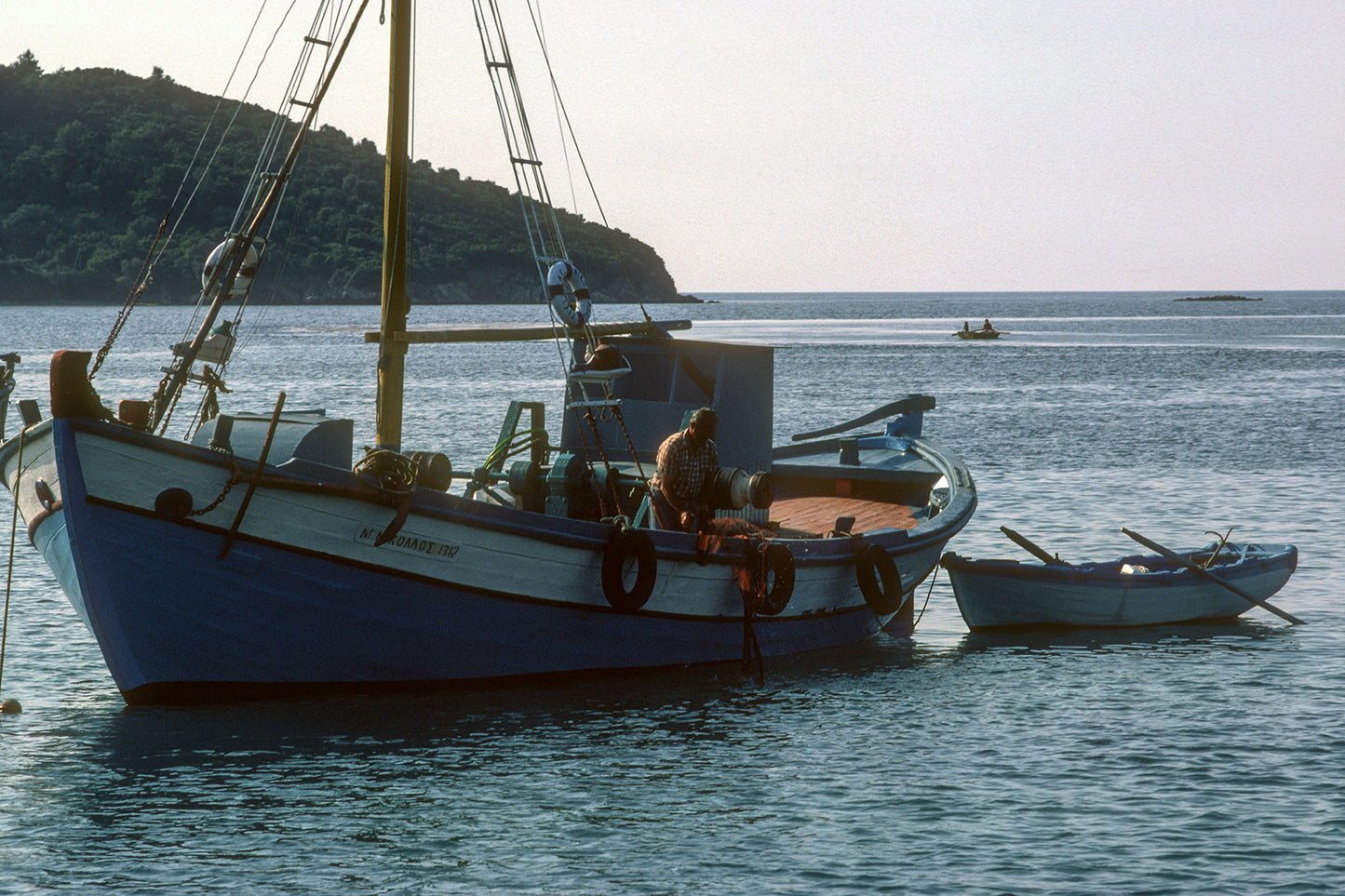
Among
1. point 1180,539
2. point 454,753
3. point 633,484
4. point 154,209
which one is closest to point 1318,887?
point 454,753

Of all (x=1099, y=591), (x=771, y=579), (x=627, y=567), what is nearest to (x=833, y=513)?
(x=1099, y=591)

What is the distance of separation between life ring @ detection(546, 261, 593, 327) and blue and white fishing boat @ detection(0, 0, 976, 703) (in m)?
0.04

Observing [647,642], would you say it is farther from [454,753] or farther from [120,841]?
[120,841]

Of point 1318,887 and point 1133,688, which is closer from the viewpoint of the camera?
point 1318,887

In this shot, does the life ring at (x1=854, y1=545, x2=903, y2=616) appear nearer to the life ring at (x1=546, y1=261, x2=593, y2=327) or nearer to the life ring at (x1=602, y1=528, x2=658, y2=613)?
the life ring at (x1=602, y1=528, x2=658, y2=613)

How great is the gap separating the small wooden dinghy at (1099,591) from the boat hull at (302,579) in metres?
5.38

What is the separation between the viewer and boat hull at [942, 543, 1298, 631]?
1866cm

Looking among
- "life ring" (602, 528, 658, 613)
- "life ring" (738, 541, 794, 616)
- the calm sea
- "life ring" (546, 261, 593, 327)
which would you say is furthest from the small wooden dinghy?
"life ring" (546, 261, 593, 327)

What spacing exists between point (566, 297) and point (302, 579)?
16.0 feet

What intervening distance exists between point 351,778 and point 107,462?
3464 millimetres

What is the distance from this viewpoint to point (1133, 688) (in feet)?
51.6

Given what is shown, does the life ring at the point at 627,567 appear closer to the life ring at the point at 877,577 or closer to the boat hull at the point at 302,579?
the boat hull at the point at 302,579

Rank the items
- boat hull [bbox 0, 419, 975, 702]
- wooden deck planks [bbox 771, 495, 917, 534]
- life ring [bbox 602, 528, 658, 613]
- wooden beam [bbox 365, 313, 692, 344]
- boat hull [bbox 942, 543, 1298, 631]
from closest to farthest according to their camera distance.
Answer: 1. boat hull [bbox 0, 419, 975, 702]
2. life ring [bbox 602, 528, 658, 613]
3. wooden beam [bbox 365, 313, 692, 344]
4. boat hull [bbox 942, 543, 1298, 631]
5. wooden deck planks [bbox 771, 495, 917, 534]

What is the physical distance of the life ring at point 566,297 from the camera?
619 inches
